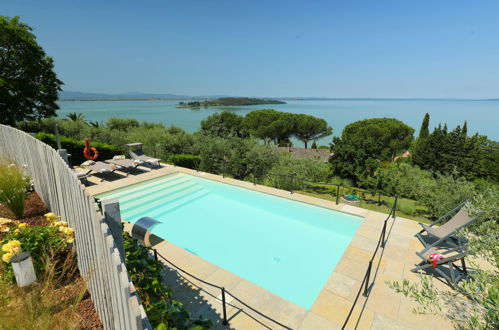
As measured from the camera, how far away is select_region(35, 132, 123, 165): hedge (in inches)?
531

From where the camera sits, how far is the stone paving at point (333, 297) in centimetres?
373

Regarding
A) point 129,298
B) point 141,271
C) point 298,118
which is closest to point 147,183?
point 141,271

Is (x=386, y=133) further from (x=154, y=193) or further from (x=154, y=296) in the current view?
(x=154, y=296)

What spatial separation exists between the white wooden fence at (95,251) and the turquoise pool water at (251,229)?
12.9ft

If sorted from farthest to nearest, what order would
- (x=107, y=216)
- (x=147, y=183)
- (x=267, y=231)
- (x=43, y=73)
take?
(x=43, y=73)
(x=147, y=183)
(x=267, y=231)
(x=107, y=216)

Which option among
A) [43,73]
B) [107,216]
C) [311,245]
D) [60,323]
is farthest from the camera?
[43,73]

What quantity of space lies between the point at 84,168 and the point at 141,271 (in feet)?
34.0

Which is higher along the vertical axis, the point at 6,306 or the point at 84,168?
the point at 6,306

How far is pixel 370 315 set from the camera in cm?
389

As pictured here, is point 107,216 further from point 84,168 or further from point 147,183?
point 84,168

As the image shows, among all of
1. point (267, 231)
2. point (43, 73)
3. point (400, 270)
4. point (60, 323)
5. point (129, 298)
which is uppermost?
point (43, 73)

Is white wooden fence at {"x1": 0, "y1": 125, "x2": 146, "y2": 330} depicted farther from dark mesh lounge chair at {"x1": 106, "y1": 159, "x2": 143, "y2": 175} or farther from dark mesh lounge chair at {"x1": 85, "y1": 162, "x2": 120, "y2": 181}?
dark mesh lounge chair at {"x1": 106, "y1": 159, "x2": 143, "y2": 175}

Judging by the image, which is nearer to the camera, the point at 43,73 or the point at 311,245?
the point at 311,245

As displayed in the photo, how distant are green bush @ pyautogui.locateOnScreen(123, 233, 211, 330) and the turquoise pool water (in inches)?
119
